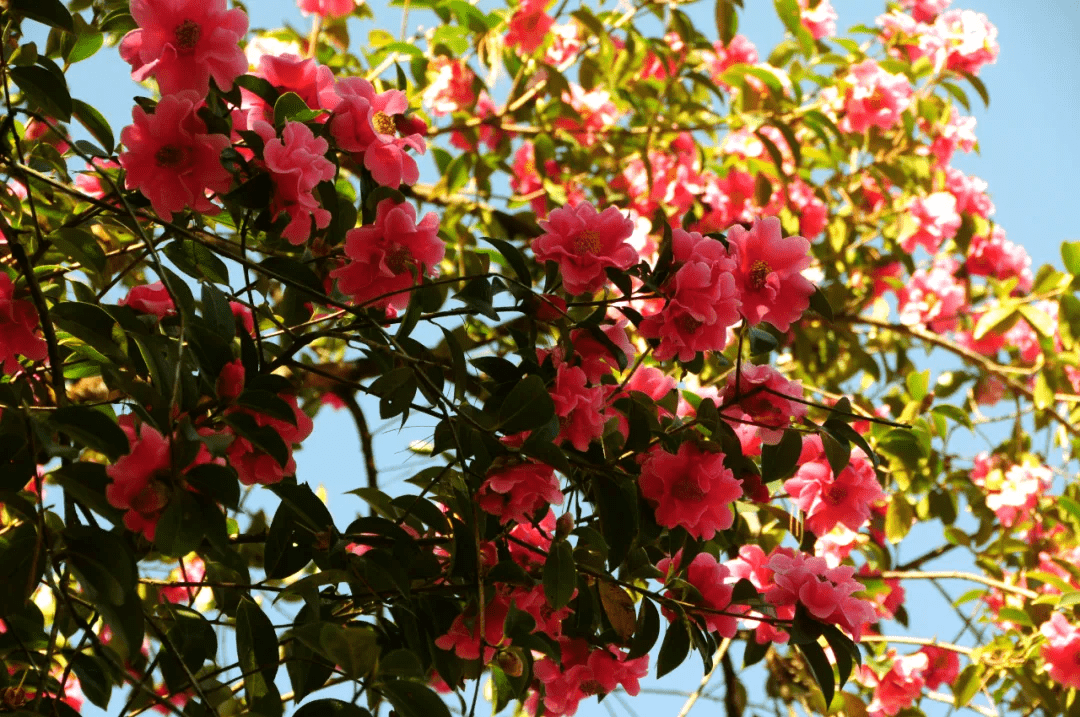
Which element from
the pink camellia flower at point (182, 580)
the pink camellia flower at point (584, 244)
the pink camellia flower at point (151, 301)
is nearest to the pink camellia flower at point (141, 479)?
the pink camellia flower at point (151, 301)

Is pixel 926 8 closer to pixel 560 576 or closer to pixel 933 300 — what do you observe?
pixel 933 300

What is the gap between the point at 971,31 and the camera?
2850 mm

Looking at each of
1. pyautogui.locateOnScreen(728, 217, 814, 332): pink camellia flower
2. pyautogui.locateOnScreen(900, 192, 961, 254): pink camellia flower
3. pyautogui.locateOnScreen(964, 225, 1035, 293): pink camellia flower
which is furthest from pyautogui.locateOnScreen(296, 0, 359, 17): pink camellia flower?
pyautogui.locateOnScreen(964, 225, 1035, 293): pink camellia flower

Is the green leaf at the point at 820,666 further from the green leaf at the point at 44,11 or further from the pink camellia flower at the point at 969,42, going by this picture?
the pink camellia flower at the point at 969,42

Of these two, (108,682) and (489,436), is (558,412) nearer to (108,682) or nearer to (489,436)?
(489,436)

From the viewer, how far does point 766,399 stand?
3.84 ft

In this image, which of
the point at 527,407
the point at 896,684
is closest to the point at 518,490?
the point at 527,407

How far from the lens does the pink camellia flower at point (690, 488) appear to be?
3.59ft

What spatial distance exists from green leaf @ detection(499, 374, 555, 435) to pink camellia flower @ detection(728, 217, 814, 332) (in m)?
0.26

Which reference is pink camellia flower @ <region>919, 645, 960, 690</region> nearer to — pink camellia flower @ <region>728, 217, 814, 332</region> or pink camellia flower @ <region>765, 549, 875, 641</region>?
pink camellia flower @ <region>765, 549, 875, 641</region>

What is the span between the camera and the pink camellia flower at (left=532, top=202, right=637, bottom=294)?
1.07 metres

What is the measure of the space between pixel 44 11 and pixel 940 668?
2.39 meters

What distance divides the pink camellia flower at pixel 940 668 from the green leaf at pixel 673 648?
63.7 inches

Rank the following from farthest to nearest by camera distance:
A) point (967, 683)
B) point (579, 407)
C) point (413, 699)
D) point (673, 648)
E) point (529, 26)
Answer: point (529, 26), point (967, 683), point (673, 648), point (579, 407), point (413, 699)
